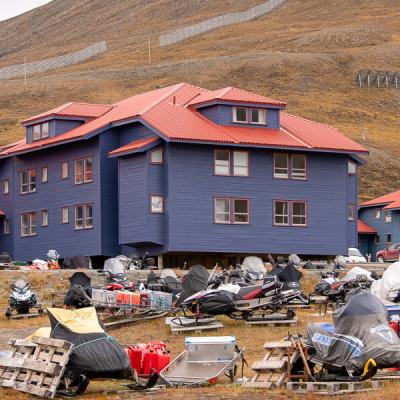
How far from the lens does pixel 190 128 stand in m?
68.4

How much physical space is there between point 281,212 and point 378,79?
8323 cm

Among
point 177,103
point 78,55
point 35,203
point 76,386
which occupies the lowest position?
point 76,386

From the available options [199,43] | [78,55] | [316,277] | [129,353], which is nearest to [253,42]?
[199,43]

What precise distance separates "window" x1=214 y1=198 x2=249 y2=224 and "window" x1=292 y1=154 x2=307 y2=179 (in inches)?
143

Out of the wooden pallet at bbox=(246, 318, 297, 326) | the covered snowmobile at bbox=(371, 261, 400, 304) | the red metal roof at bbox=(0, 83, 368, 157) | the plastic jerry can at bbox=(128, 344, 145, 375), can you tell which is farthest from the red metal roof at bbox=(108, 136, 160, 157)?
the plastic jerry can at bbox=(128, 344, 145, 375)

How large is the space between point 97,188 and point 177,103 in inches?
271

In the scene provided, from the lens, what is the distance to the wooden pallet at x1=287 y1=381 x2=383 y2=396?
23391 mm

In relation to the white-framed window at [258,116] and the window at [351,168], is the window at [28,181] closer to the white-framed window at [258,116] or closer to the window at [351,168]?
the white-framed window at [258,116]

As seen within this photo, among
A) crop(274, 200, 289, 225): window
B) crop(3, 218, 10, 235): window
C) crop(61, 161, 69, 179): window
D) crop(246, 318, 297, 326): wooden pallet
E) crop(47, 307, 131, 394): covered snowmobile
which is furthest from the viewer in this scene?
crop(3, 218, 10, 235): window

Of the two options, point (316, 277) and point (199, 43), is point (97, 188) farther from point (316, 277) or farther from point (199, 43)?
point (199, 43)

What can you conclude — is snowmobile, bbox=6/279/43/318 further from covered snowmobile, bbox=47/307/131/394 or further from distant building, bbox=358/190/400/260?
distant building, bbox=358/190/400/260

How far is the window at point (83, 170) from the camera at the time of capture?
71.6 m

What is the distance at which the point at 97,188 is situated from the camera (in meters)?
70.6

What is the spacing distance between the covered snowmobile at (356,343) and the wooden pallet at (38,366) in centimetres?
481
